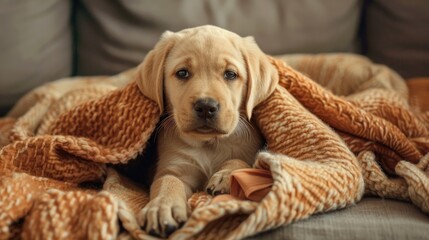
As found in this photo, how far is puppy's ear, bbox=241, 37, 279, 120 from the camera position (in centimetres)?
162

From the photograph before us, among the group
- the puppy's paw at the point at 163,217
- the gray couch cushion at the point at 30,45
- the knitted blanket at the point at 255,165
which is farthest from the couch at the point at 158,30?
the puppy's paw at the point at 163,217

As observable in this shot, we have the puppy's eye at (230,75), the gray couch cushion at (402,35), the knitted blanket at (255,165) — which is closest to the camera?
the knitted blanket at (255,165)

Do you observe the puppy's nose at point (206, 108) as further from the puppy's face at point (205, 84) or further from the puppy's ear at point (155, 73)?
the puppy's ear at point (155, 73)

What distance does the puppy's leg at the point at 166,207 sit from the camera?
121 centimetres

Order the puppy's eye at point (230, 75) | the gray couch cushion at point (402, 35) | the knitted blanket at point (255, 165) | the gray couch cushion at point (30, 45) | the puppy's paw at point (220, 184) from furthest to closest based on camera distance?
the gray couch cushion at point (402, 35), the gray couch cushion at point (30, 45), the puppy's eye at point (230, 75), the puppy's paw at point (220, 184), the knitted blanket at point (255, 165)

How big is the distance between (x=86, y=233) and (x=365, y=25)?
177 cm

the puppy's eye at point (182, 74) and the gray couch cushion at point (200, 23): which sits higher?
the puppy's eye at point (182, 74)

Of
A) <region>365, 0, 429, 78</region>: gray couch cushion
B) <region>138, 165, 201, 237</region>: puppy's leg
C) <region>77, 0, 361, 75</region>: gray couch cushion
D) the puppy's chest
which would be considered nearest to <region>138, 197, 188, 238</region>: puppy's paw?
<region>138, 165, 201, 237</region>: puppy's leg

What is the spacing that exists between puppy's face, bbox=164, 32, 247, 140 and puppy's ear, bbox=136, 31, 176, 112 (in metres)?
0.02

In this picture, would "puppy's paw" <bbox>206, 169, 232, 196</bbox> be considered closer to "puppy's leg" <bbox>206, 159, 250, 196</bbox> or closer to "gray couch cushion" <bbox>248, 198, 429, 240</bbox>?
"puppy's leg" <bbox>206, 159, 250, 196</bbox>

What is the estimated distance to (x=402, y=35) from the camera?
7.85ft

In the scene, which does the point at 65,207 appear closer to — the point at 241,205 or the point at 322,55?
the point at 241,205

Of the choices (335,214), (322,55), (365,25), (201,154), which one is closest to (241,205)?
(335,214)

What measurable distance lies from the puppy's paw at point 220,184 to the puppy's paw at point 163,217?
121 mm
